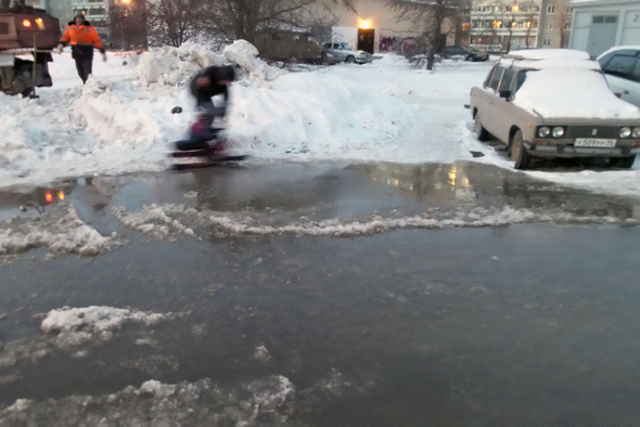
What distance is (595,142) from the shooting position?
7887mm

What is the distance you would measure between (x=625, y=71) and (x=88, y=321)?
11.5 metres

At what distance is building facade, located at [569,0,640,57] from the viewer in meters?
19.7

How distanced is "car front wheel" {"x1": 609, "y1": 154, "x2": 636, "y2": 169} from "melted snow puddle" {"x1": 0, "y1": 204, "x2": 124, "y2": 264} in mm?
7405

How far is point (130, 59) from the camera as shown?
2559 cm

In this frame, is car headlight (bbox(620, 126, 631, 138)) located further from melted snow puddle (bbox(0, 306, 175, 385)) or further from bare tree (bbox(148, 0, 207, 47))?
bare tree (bbox(148, 0, 207, 47))

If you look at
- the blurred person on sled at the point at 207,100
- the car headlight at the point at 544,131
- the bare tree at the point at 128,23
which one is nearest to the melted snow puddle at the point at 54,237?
the blurred person on sled at the point at 207,100

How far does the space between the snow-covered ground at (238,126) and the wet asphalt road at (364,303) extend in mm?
1507

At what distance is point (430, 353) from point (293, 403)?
1027 millimetres

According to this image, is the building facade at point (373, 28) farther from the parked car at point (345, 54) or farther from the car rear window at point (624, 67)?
the car rear window at point (624, 67)

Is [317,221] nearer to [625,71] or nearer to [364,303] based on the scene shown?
[364,303]

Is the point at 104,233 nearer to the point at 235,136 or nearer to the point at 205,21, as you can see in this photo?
the point at 235,136

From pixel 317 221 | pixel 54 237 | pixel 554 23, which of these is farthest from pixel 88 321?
pixel 554 23

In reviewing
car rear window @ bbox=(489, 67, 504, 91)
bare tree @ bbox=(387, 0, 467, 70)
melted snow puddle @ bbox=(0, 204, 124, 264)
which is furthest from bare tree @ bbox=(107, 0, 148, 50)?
melted snow puddle @ bbox=(0, 204, 124, 264)

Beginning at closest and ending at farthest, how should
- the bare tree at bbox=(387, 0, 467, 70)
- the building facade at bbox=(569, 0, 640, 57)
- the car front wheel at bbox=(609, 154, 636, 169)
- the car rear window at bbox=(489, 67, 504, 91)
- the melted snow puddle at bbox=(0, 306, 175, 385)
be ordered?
the melted snow puddle at bbox=(0, 306, 175, 385) < the car front wheel at bbox=(609, 154, 636, 169) < the car rear window at bbox=(489, 67, 504, 91) < the building facade at bbox=(569, 0, 640, 57) < the bare tree at bbox=(387, 0, 467, 70)
